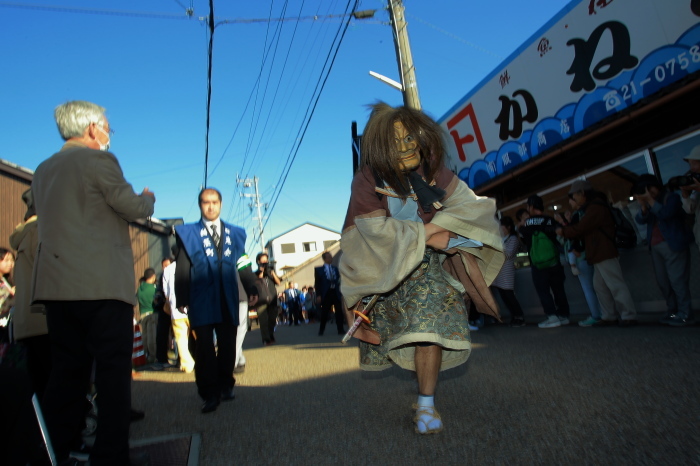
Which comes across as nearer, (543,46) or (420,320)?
(420,320)

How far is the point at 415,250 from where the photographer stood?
8.71 feet

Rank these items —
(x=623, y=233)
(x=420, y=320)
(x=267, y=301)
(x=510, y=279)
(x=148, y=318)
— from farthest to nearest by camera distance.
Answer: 1. (x=267, y=301)
2. (x=148, y=318)
3. (x=510, y=279)
4. (x=623, y=233)
5. (x=420, y=320)

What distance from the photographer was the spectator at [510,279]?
7863mm

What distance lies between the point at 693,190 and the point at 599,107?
6.10 ft

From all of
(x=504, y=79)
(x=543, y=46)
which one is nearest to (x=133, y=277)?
(x=543, y=46)

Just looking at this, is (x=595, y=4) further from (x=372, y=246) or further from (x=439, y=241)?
(x=372, y=246)

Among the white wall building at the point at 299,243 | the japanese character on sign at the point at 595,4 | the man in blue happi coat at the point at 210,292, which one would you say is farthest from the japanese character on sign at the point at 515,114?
the white wall building at the point at 299,243

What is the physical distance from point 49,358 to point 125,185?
4.57 ft

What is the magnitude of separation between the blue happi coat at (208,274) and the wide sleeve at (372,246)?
1666 mm

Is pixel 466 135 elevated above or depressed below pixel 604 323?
above

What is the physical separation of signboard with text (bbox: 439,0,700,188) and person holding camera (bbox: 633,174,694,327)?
1.36 metres

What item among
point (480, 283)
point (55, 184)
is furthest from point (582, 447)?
point (55, 184)

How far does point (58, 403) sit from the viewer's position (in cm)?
245

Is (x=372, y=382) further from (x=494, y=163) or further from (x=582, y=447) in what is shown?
(x=494, y=163)
